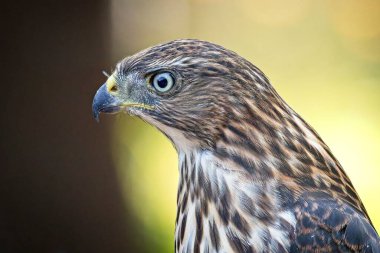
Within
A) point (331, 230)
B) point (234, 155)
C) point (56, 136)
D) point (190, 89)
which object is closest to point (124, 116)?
point (56, 136)

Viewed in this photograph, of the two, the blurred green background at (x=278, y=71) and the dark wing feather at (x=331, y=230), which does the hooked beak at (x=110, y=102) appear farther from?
the blurred green background at (x=278, y=71)

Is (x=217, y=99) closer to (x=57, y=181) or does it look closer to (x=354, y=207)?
(x=354, y=207)

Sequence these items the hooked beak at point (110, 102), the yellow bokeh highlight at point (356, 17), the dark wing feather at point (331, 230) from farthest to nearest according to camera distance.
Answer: the yellow bokeh highlight at point (356, 17)
the hooked beak at point (110, 102)
the dark wing feather at point (331, 230)

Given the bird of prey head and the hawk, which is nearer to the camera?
the hawk

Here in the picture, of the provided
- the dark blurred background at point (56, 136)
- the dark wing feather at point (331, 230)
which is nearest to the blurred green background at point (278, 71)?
the dark blurred background at point (56, 136)

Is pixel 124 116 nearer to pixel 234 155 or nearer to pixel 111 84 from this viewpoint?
pixel 111 84

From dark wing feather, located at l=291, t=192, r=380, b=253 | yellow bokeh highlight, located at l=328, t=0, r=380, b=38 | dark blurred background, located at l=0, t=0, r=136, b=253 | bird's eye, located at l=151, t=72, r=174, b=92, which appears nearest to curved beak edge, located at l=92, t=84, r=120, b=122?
bird's eye, located at l=151, t=72, r=174, b=92

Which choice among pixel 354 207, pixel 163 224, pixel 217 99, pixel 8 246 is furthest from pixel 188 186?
pixel 8 246

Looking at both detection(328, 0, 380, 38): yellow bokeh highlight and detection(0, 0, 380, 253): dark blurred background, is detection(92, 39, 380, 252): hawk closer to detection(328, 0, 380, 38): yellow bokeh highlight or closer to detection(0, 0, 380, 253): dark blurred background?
detection(0, 0, 380, 253): dark blurred background
